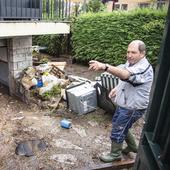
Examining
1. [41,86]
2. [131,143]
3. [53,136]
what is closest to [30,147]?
[53,136]

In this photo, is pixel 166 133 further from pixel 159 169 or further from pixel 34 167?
pixel 34 167

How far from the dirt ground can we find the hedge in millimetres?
3492

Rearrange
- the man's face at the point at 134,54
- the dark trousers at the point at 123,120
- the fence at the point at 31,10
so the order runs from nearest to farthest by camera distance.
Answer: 1. the man's face at the point at 134,54
2. the dark trousers at the point at 123,120
3. the fence at the point at 31,10

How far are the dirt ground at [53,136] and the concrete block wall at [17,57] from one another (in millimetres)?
821

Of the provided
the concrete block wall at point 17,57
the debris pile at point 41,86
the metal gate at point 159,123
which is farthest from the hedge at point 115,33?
the metal gate at point 159,123

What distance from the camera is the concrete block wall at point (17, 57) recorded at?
6.46 meters

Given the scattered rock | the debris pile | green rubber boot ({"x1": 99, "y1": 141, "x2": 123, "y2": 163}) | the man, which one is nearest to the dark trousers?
the man

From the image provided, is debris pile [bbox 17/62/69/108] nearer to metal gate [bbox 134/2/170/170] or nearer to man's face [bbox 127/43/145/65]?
man's face [bbox 127/43/145/65]

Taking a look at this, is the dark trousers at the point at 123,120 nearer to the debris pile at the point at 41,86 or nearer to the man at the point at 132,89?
the man at the point at 132,89

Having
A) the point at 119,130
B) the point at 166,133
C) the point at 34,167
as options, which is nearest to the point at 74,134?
the point at 34,167

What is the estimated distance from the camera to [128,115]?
10.1 ft

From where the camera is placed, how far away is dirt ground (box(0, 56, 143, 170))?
3.71m

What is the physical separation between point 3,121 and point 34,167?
76.9 inches

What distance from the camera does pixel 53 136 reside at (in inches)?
177
